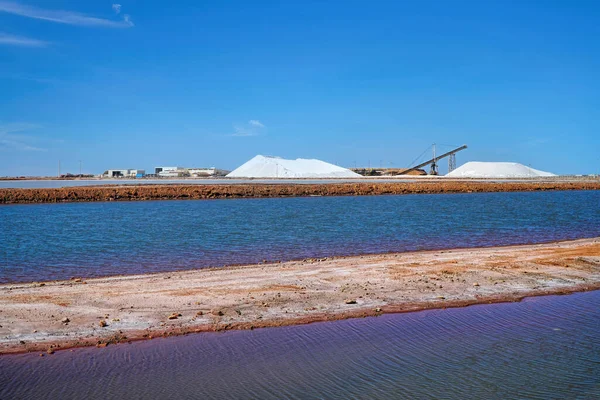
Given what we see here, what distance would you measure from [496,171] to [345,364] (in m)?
142

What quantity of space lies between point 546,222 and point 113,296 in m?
25.0

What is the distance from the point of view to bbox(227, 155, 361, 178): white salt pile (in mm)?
129188

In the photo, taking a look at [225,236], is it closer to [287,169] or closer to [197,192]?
[197,192]

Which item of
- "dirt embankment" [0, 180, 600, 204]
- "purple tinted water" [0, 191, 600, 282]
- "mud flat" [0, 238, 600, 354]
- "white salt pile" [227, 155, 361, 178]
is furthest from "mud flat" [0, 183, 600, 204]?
"white salt pile" [227, 155, 361, 178]

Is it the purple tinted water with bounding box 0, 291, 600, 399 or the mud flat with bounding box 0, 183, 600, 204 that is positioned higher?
the mud flat with bounding box 0, 183, 600, 204

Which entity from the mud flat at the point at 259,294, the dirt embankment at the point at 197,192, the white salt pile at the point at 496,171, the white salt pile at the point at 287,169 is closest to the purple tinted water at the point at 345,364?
the mud flat at the point at 259,294

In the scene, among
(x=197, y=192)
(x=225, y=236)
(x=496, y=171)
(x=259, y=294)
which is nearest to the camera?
(x=259, y=294)

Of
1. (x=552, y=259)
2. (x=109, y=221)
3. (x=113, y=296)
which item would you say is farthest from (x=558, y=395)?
(x=109, y=221)

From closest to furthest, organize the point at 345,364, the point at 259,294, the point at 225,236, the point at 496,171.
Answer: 1. the point at 345,364
2. the point at 259,294
3. the point at 225,236
4. the point at 496,171

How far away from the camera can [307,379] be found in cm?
674

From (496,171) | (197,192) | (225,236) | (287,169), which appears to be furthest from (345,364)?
(496,171)

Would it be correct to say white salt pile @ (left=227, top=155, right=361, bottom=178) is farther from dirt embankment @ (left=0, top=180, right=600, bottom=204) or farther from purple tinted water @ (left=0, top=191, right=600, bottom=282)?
purple tinted water @ (left=0, top=191, right=600, bottom=282)

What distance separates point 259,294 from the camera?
34.6 feet

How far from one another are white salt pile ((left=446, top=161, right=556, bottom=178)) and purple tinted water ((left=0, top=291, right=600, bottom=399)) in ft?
430
